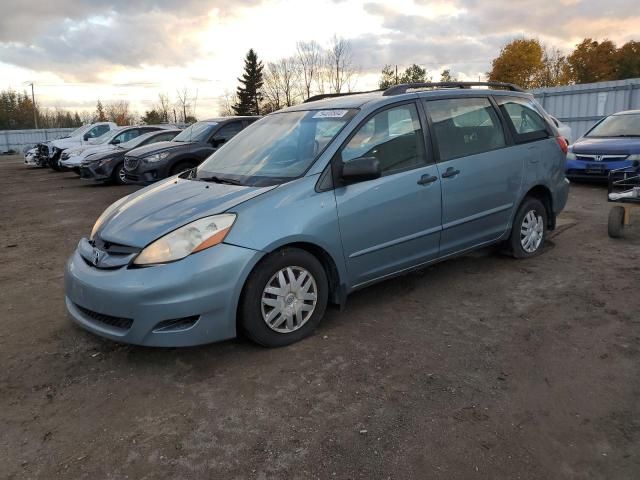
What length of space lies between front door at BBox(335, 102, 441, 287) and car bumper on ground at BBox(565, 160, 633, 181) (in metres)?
6.88

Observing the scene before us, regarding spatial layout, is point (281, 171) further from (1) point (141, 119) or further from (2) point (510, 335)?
(1) point (141, 119)

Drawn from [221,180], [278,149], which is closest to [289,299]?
[221,180]

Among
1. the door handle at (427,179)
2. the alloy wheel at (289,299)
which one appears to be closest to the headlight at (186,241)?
the alloy wheel at (289,299)

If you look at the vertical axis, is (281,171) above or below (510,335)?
above

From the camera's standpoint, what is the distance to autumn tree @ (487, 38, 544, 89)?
5481 cm

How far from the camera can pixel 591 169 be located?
10.0 metres

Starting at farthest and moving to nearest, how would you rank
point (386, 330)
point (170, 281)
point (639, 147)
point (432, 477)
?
point (639, 147), point (386, 330), point (170, 281), point (432, 477)

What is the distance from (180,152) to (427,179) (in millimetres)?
7658

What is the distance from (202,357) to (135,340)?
1.62ft

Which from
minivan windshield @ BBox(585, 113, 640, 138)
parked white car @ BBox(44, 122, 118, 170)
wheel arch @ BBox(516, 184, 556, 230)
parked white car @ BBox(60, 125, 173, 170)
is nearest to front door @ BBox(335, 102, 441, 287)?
wheel arch @ BBox(516, 184, 556, 230)

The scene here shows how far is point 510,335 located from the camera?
3682mm

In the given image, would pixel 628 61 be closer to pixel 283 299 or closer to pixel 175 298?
pixel 283 299

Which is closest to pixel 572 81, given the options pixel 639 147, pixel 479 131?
pixel 639 147

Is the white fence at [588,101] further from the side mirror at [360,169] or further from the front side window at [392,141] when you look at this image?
the side mirror at [360,169]
